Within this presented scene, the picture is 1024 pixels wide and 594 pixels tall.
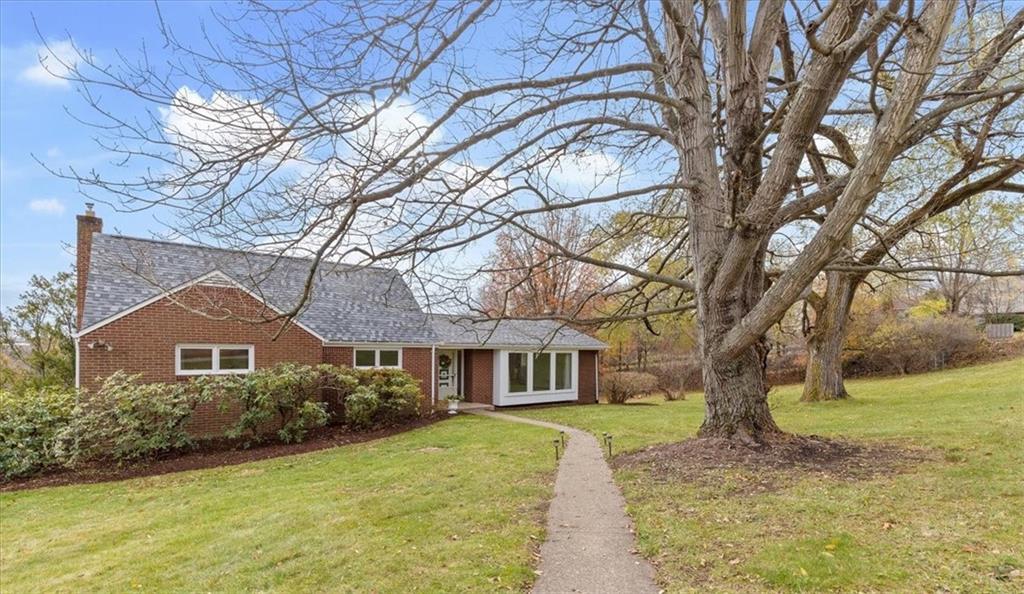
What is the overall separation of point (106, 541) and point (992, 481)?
993cm

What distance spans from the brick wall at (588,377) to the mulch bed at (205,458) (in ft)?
31.9

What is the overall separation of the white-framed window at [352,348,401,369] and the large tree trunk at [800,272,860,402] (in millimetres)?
12203

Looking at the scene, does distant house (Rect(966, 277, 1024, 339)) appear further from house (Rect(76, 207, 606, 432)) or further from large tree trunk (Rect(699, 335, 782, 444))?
large tree trunk (Rect(699, 335, 782, 444))

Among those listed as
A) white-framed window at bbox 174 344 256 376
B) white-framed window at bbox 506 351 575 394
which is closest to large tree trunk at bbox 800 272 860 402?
white-framed window at bbox 506 351 575 394

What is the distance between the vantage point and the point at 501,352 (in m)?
19.7

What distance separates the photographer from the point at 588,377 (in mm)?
22547

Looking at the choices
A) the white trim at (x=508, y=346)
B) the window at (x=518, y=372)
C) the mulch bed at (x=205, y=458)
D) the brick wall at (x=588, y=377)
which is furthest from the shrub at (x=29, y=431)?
the brick wall at (x=588, y=377)

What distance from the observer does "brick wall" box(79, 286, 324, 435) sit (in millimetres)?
12352

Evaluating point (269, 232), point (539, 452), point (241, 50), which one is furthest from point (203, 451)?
point (241, 50)

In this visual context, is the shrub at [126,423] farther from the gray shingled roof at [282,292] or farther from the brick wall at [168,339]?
the gray shingled roof at [282,292]

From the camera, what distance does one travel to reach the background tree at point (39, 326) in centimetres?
1969

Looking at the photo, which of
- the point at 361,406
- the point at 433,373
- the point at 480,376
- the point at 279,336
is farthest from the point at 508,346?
the point at 279,336

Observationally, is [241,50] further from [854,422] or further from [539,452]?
[854,422]

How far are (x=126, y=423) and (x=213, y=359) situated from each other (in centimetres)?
306
